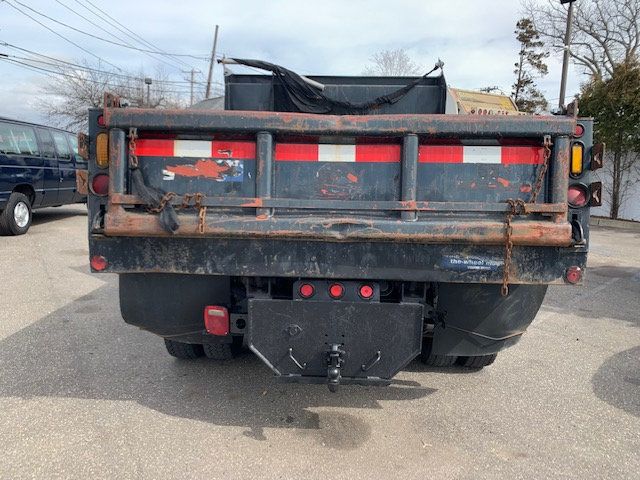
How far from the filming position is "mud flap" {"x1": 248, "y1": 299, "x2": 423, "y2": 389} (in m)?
2.79

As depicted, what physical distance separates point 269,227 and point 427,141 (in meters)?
0.97

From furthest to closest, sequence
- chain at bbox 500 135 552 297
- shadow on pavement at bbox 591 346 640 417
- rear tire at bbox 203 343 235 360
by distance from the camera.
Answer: rear tire at bbox 203 343 235 360, shadow on pavement at bbox 591 346 640 417, chain at bbox 500 135 552 297

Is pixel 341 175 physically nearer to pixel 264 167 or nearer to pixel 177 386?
pixel 264 167

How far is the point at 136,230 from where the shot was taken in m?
2.62

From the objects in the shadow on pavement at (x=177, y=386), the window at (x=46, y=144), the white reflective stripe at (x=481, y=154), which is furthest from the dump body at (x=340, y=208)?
the window at (x=46, y=144)

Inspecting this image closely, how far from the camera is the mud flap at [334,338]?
279 cm

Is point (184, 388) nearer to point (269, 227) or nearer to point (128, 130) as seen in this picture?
point (269, 227)

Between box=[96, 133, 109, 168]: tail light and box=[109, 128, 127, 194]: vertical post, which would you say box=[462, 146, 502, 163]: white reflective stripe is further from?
box=[96, 133, 109, 168]: tail light

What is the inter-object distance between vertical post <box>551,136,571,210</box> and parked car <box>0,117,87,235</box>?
29.7ft

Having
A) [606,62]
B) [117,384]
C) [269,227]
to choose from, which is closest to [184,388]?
[117,384]

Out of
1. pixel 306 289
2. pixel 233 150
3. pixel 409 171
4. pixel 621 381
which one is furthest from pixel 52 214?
pixel 621 381

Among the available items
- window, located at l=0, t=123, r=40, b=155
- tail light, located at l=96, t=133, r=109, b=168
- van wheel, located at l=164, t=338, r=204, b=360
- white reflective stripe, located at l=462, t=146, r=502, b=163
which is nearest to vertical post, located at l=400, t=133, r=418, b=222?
white reflective stripe, located at l=462, t=146, r=502, b=163

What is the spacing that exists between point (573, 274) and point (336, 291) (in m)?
1.29

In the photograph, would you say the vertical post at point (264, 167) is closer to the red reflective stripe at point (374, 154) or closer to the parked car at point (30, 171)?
the red reflective stripe at point (374, 154)
